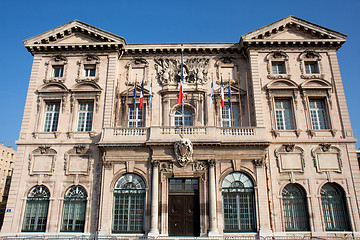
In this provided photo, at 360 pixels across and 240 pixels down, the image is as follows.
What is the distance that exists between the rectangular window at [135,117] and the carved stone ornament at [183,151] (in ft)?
13.6

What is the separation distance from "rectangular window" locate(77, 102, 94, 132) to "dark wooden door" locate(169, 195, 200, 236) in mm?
8094

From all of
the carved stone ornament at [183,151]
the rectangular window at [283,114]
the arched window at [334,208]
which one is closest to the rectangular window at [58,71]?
the carved stone ornament at [183,151]

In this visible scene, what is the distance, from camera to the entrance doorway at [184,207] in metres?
18.8

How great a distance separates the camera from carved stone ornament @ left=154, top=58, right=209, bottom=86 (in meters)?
22.9

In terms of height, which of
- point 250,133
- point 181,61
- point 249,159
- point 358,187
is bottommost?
point 358,187

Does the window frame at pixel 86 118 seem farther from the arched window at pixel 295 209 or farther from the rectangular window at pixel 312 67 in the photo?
the rectangular window at pixel 312 67

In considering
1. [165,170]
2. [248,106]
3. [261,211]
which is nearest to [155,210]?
[165,170]

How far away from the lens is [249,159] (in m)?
19.8

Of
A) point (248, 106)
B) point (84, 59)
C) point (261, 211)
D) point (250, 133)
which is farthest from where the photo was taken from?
point (84, 59)

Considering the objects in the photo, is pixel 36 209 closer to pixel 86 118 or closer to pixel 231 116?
pixel 86 118

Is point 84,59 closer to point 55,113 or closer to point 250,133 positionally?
point 55,113

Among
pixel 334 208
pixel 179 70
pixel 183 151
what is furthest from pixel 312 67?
pixel 183 151

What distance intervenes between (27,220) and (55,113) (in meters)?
7.66

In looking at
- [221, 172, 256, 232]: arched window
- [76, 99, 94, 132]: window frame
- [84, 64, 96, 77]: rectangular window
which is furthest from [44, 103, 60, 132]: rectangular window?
[221, 172, 256, 232]: arched window
